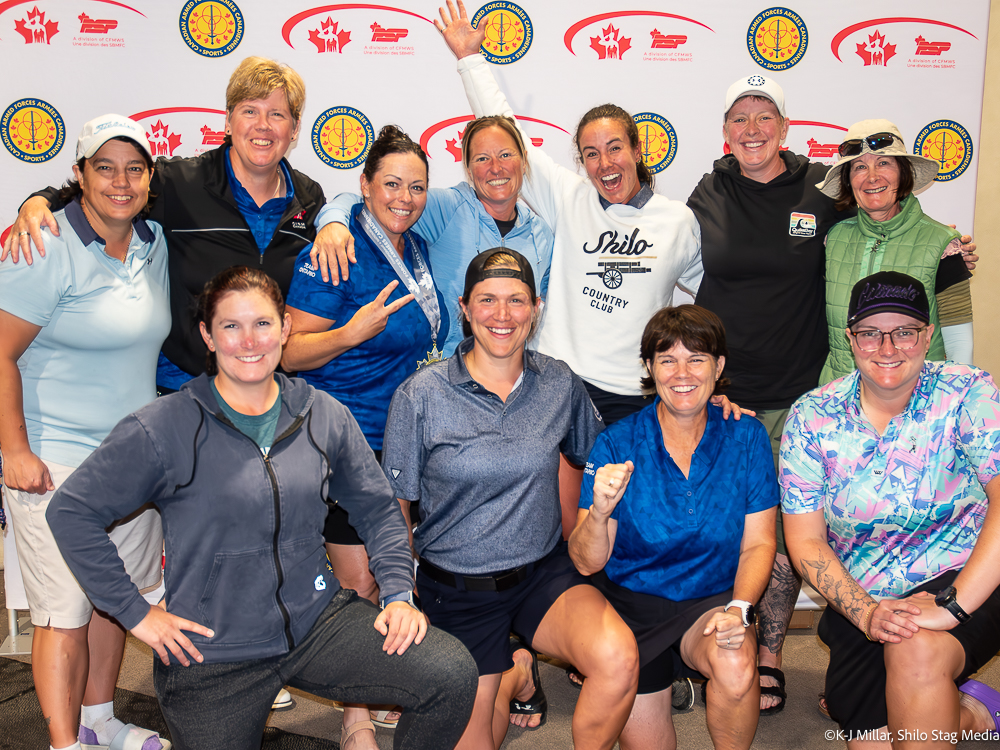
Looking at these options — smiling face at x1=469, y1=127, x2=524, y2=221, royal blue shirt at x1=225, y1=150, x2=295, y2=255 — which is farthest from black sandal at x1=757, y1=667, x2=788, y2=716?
royal blue shirt at x1=225, y1=150, x2=295, y2=255

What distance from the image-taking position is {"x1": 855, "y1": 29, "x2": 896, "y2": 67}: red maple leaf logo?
337cm

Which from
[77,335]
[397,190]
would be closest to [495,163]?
[397,190]

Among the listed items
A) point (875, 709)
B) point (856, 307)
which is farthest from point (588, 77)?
point (875, 709)

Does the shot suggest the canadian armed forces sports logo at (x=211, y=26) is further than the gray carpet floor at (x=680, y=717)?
Yes

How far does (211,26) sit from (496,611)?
2.64m

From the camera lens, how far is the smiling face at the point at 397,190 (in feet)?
7.72

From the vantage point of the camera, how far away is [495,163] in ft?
8.31

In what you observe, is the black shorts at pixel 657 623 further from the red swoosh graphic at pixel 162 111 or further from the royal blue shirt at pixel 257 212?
the red swoosh graphic at pixel 162 111

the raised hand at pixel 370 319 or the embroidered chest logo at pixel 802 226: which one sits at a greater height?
the embroidered chest logo at pixel 802 226

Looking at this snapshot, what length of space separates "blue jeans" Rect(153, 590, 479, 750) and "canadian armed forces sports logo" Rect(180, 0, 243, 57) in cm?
245

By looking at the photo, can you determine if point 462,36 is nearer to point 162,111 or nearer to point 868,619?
point 162,111

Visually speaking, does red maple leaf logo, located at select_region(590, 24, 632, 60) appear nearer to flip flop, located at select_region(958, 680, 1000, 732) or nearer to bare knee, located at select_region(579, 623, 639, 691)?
bare knee, located at select_region(579, 623, 639, 691)

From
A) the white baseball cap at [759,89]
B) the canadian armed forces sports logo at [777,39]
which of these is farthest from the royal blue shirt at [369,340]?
the canadian armed forces sports logo at [777,39]

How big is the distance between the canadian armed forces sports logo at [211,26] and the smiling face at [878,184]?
251 centimetres
